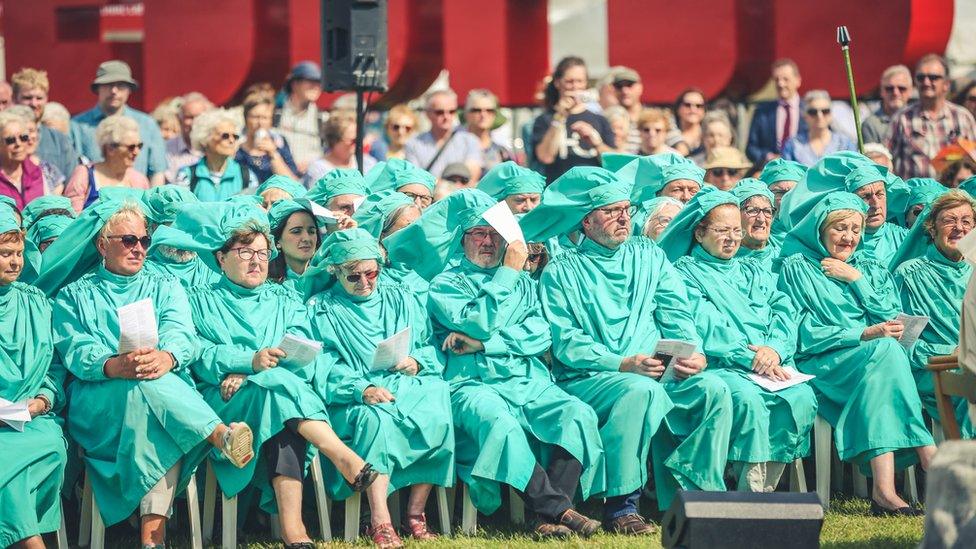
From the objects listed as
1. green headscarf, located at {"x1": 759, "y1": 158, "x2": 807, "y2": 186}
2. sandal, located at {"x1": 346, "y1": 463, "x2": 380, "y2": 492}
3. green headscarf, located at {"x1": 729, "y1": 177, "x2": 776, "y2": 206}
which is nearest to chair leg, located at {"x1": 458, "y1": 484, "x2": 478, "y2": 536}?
sandal, located at {"x1": 346, "y1": 463, "x2": 380, "y2": 492}

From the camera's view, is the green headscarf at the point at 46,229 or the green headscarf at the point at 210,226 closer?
the green headscarf at the point at 210,226

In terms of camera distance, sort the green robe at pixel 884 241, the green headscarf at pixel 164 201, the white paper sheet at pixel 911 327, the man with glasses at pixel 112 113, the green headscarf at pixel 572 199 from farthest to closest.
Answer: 1. the man with glasses at pixel 112 113
2. the green robe at pixel 884 241
3. the green headscarf at pixel 164 201
4. the white paper sheet at pixel 911 327
5. the green headscarf at pixel 572 199

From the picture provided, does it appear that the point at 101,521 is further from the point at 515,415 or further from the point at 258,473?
the point at 515,415

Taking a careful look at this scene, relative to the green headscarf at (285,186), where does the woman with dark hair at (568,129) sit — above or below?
above

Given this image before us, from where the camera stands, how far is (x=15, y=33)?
16.3 m

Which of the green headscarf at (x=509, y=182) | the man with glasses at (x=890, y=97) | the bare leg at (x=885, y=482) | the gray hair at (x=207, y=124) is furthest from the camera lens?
the man with glasses at (x=890, y=97)

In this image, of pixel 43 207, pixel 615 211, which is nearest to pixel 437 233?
pixel 615 211

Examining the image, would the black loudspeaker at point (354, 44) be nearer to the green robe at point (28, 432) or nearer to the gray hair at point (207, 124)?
the gray hair at point (207, 124)

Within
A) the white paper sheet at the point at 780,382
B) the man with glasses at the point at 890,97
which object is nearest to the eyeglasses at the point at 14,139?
the white paper sheet at the point at 780,382

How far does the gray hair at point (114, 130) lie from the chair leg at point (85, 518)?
3.18 metres

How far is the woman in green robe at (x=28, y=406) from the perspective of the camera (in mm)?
7316

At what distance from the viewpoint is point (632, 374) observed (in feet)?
27.5

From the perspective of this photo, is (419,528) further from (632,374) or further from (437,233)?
(437,233)

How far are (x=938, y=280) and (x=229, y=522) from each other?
4110 mm
